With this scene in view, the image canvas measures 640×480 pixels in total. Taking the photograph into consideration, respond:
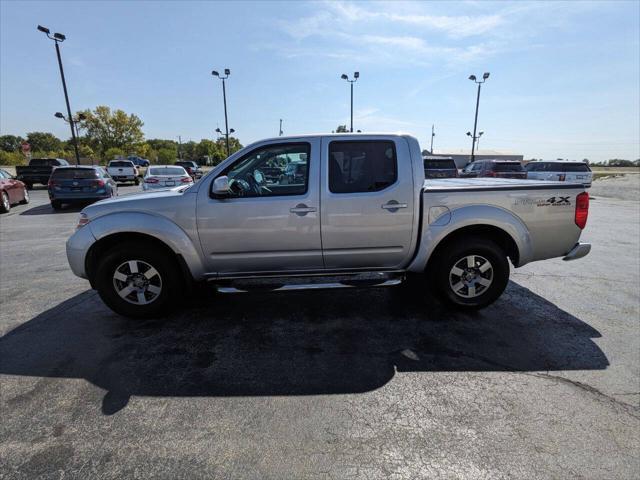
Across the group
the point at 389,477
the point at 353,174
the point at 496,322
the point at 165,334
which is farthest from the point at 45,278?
the point at 496,322

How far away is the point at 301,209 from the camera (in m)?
3.77

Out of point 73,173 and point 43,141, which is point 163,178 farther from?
point 43,141

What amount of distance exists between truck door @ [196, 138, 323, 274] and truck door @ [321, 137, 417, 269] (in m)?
0.14

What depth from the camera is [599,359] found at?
10.5 ft

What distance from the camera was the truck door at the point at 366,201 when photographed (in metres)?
3.83

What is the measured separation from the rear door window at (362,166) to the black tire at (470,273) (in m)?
1.07

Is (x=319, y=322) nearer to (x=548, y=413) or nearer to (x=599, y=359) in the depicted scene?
(x=548, y=413)

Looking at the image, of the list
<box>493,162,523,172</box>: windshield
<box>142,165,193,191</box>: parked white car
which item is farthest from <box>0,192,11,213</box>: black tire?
<box>493,162,523,172</box>: windshield

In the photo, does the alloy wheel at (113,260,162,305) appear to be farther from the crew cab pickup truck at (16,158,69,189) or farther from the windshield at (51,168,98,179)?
the crew cab pickup truck at (16,158,69,189)

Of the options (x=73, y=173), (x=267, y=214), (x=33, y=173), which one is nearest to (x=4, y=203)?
(x=73, y=173)

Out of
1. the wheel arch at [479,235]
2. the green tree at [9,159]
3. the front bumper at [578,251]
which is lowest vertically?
the front bumper at [578,251]

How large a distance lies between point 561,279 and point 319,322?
3.96 metres

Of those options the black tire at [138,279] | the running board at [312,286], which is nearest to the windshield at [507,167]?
the running board at [312,286]

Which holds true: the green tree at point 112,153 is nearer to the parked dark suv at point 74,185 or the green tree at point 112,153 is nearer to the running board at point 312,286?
the parked dark suv at point 74,185
